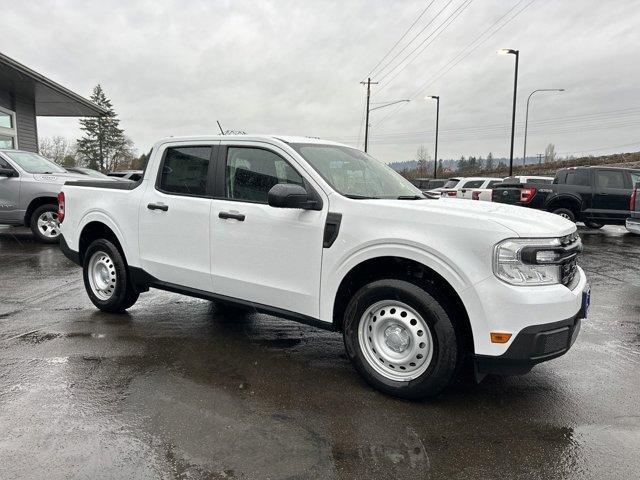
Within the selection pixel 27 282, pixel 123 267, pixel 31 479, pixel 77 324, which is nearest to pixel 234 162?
pixel 123 267

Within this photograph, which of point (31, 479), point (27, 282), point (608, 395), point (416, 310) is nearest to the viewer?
point (31, 479)

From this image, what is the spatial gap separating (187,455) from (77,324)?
114 inches

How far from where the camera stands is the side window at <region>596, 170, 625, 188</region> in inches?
513

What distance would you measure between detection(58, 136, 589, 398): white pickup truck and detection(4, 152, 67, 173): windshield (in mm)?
6483

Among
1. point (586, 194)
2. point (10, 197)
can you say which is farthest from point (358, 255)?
point (586, 194)

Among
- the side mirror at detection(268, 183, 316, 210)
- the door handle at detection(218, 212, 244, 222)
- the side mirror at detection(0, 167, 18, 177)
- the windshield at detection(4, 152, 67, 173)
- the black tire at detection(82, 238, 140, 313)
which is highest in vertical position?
the windshield at detection(4, 152, 67, 173)

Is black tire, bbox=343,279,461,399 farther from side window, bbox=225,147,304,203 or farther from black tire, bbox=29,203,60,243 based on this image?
black tire, bbox=29,203,60,243

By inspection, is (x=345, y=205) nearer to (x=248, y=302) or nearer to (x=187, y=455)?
(x=248, y=302)

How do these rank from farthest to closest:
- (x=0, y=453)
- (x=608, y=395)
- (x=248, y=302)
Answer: (x=248, y=302), (x=608, y=395), (x=0, y=453)

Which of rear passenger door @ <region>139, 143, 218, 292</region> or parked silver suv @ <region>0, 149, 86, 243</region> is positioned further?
parked silver suv @ <region>0, 149, 86, 243</region>

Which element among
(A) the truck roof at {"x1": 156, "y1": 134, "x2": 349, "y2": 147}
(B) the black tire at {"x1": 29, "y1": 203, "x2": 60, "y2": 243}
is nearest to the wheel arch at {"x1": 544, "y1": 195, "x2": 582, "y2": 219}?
(A) the truck roof at {"x1": 156, "y1": 134, "x2": 349, "y2": 147}

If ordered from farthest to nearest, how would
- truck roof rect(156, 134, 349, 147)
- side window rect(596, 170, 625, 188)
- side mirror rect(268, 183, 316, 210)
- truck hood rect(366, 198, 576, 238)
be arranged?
side window rect(596, 170, 625, 188) < truck roof rect(156, 134, 349, 147) < side mirror rect(268, 183, 316, 210) < truck hood rect(366, 198, 576, 238)

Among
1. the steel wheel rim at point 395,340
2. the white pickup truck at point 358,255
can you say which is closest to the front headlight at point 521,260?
the white pickup truck at point 358,255

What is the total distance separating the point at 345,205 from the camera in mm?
3561
